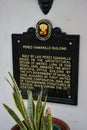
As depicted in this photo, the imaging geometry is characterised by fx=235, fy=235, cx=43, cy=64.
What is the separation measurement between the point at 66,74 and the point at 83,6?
0.31m

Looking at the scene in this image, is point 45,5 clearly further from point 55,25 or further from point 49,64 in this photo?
point 49,64

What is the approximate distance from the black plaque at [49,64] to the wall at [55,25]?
0.03 m

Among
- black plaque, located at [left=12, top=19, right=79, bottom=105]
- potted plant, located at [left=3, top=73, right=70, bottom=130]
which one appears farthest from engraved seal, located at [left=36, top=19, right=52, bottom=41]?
potted plant, located at [left=3, top=73, right=70, bottom=130]

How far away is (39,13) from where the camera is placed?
1080 mm

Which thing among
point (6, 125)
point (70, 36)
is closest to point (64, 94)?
point (70, 36)

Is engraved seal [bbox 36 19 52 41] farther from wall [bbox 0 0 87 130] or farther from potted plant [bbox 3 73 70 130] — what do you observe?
potted plant [bbox 3 73 70 130]

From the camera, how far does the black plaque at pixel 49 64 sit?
1.06 meters

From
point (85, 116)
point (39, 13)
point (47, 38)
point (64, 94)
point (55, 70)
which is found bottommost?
point (85, 116)

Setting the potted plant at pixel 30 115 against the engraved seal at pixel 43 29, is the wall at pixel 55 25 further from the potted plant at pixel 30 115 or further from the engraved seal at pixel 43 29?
the potted plant at pixel 30 115

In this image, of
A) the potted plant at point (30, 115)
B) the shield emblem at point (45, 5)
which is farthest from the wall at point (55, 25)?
the potted plant at point (30, 115)

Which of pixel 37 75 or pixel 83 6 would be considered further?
pixel 37 75

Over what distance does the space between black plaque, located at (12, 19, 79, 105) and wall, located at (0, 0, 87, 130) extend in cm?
3

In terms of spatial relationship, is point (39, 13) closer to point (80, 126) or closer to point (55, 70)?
point (55, 70)

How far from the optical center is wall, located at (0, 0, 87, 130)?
1034mm
